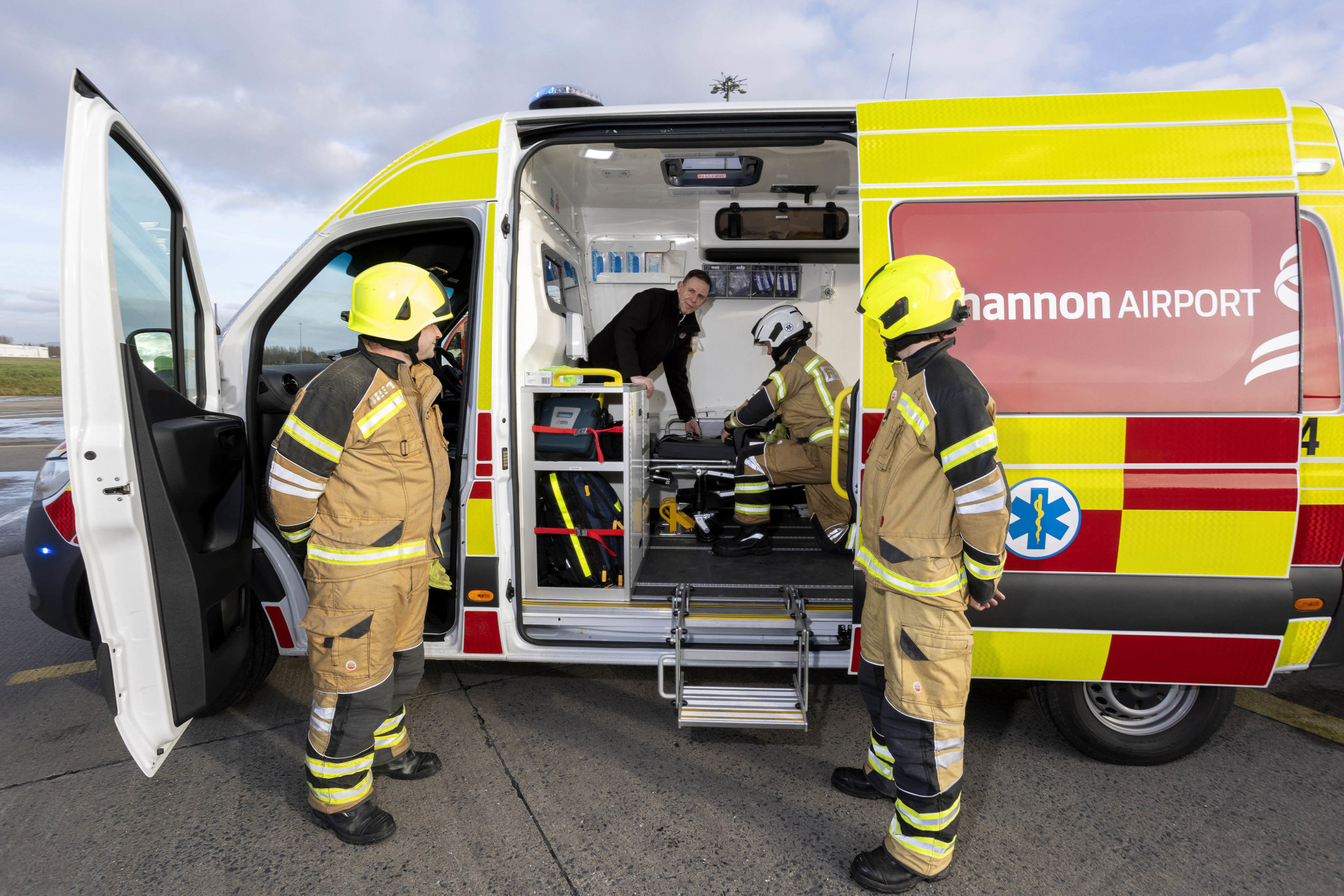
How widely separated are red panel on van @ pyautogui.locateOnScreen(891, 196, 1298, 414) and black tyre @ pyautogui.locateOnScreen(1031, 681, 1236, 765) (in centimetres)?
111

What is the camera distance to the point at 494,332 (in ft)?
8.70

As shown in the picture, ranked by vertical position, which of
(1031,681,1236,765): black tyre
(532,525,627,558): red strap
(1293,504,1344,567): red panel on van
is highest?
(1293,504,1344,567): red panel on van

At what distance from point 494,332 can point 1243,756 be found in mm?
3448

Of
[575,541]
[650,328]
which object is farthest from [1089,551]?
[650,328]

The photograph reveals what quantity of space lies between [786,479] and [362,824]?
2910mm

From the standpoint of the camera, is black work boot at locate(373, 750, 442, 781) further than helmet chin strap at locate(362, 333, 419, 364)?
Yes

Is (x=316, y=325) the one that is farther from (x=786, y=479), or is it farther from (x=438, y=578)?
(x=786, y=479)

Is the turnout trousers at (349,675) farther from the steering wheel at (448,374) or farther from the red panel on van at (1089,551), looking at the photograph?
the red panel on van at (1089,551)

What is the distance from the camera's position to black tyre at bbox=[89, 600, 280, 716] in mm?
2797

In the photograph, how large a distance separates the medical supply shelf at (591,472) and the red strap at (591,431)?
0.02 m

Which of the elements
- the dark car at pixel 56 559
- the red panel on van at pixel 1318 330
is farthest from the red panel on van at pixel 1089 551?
the dark car at pixel 56 559

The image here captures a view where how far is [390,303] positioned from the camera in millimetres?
2217

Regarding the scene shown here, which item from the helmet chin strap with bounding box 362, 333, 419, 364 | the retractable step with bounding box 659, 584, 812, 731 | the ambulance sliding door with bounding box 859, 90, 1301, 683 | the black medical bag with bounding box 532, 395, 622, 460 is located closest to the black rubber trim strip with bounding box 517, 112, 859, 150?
the ambulance sliding door with bounding box 859, 90, 1301, 683

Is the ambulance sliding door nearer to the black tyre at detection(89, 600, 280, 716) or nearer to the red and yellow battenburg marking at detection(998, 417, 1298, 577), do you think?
the red and yellow battenburg marking at detection(998, 417, 1298, 577)
